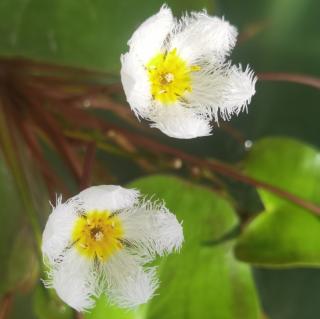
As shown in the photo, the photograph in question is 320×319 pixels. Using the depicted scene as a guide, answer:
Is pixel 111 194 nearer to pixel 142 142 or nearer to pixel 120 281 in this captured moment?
pixel 120 281

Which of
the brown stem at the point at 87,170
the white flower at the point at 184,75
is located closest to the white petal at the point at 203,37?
the white flower at the point at 184,75

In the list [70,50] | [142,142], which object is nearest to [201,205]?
[142,142]

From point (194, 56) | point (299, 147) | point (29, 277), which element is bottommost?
point (29, 277)

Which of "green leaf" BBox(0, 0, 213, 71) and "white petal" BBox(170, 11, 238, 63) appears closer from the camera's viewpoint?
"white petal" BBox(170, 11, 238, 63)

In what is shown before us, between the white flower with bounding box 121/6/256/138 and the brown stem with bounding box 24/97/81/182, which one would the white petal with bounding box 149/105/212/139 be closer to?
the white flower with bounding box 121/6/256/138

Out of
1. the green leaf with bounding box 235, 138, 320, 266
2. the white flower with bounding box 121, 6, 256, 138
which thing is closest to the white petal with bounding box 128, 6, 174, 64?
the white flower with bounding box 121, 6, 256, 138

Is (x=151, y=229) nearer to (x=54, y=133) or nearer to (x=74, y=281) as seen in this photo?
(x=74, y=281)

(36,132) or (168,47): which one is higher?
(168,47)
